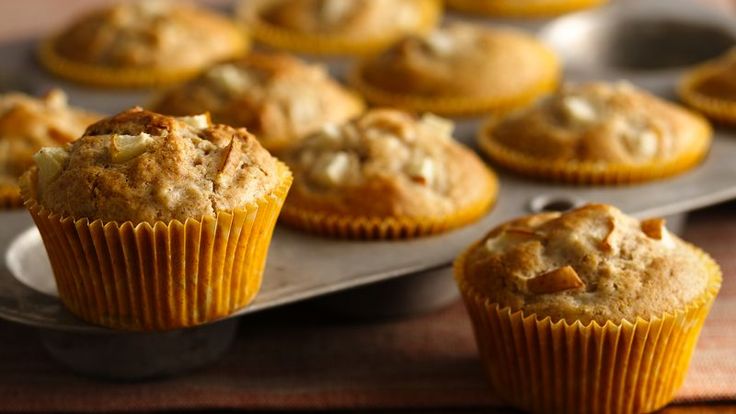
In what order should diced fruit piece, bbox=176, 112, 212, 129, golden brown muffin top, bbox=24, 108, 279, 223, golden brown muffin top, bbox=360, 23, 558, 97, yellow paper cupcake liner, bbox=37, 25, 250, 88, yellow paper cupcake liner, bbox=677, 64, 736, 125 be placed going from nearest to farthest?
golden brown muffin top, bbox=24, 108, 279, 223, diced fruit piece, bbox=176, 112, 212, 129, yellow paper cupcake liner, bbox=677, 64, 736, 125, golden brown muffin top, bbox=360, 23, 558, 97, yellow paper cupcake liner, bbox=37, 25, 250, 88

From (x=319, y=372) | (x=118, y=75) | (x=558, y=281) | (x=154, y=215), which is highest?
(x=154, y=215)

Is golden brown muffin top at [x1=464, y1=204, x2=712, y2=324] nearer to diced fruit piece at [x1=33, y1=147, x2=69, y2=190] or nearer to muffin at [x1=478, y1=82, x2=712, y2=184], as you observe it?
muffin at [x1=478, y1=82, x2=712, y2=184]

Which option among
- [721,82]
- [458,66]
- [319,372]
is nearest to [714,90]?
[721,82]

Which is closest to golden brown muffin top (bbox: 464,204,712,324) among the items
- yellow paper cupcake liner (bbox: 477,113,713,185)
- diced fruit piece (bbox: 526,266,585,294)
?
diced fruit piece (bbox: 526,266,585,294)

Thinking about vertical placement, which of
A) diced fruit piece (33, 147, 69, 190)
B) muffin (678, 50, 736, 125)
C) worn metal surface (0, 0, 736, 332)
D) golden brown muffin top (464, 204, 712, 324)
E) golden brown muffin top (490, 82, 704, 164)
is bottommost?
worn metal surface (0, 0, 736, 332)

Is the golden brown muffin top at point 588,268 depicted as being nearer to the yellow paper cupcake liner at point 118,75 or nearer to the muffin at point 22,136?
the muffin at point 22,136

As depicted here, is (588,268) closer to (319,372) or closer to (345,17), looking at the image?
(319,372)

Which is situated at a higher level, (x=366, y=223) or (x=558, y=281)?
(x=558, y=281)
